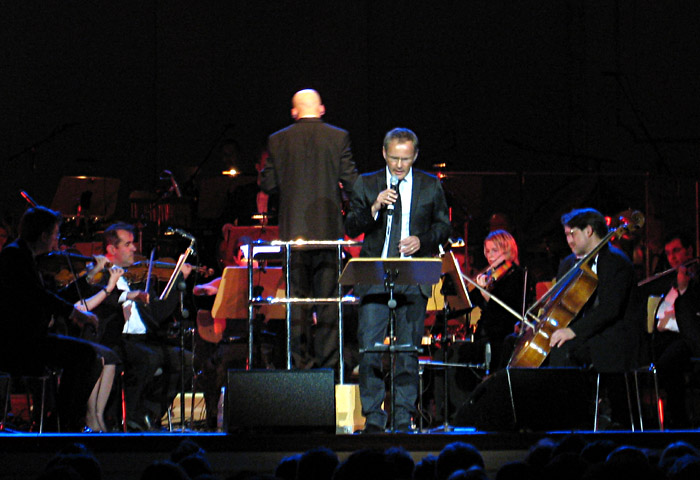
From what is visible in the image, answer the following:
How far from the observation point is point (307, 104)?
6.20 metres

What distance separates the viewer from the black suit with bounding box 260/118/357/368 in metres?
5.96

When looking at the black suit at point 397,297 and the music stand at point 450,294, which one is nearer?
the black suit at point 397,297

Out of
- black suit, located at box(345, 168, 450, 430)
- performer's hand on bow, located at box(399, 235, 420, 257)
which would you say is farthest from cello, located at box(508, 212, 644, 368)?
performer's hand on bow, located at box(399, 235, 420, 257)

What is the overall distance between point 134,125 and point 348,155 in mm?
5757

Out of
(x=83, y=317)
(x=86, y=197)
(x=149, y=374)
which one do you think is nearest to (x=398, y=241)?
(x=83, y=317)

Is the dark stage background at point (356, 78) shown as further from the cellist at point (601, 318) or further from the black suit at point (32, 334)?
the black suit at point (32, 334)

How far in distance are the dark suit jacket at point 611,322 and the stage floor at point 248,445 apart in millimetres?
1026

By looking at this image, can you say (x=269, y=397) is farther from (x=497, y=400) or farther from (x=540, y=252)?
(x=540, y=252)

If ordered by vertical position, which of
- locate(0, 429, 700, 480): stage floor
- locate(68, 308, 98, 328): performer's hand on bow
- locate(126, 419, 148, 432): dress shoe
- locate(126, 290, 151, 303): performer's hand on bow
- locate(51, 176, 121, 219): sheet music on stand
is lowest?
locate(126, 419, 148, 432): dress shoe

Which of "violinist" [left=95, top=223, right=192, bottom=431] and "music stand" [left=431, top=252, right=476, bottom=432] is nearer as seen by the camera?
"music stand" [left=431, top=252, right=476, bottom=432]

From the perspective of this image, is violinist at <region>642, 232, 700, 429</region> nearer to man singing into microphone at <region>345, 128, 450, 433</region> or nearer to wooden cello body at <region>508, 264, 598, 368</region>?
wooden cello body at <region>508, 264, 598, 368</region>

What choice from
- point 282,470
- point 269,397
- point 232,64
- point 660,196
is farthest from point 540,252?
point 282,470

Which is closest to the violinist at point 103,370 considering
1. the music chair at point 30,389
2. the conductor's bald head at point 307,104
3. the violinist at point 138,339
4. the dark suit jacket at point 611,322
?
the violinist at point 138,339

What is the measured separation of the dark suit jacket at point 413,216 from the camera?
5191 mm
